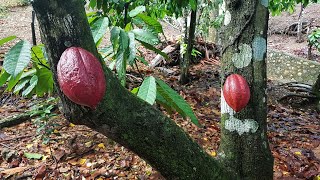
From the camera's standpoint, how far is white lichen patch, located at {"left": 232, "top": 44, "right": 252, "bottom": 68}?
128 centimetres

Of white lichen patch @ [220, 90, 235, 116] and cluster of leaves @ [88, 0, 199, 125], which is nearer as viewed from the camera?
cluster of leaves @ [88, 0, 199, 125]

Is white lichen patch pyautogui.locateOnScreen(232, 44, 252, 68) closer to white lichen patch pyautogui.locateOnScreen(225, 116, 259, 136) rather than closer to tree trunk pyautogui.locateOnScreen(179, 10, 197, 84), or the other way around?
white lichen patch pyautogui.locateOnScreen(225, 116, 259, 136)

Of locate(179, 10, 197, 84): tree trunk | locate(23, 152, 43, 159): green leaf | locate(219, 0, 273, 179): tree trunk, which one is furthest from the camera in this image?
locate(179, 10, 197, 84): tree trunk

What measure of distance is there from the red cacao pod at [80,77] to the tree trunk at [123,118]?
Result: 0.19 ft

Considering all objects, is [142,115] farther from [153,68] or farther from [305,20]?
[305,20]

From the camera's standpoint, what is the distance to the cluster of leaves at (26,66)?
819 mm

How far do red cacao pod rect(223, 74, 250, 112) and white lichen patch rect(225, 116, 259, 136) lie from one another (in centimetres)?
13

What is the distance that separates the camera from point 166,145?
107 cm

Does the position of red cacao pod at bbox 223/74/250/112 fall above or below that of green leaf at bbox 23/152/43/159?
above

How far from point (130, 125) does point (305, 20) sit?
35.6ft

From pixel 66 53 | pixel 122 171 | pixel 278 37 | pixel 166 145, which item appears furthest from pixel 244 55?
pixel 278 37

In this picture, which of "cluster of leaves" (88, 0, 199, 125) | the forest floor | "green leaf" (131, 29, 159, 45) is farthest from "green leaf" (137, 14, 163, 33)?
the forest floor

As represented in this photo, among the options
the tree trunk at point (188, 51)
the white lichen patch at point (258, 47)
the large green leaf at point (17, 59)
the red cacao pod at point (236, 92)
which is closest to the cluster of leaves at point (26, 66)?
the large green leaf at point (17, 59)

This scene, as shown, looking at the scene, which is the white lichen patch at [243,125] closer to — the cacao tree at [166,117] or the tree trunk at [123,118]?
the cacao tree at [166,117]
